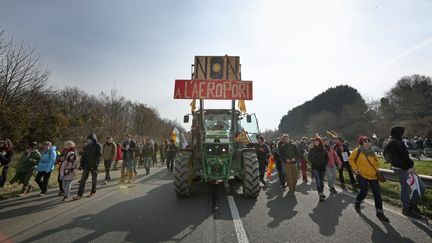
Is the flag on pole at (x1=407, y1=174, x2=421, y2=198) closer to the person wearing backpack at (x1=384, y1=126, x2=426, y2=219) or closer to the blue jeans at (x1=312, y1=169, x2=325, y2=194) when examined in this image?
the person wearing backpack at (x1=384, y1=126, x2=426, y2=219)

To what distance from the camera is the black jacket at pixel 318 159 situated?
792cm

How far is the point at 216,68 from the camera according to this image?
34.1 feet

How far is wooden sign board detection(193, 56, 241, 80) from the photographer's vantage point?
10367mm

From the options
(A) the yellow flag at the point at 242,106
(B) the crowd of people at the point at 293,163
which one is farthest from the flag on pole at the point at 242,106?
(B) the crowd of people at the point at 293,163

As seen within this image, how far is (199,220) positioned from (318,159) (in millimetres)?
4419

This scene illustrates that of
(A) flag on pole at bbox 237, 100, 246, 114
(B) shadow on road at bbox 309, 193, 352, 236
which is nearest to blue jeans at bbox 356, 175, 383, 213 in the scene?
(B) shadow on road at bbox 309, 193, 352, 236

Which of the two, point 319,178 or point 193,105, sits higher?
point 193,105

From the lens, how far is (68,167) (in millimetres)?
7676

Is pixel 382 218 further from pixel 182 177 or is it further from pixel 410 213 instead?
pixel 182 177

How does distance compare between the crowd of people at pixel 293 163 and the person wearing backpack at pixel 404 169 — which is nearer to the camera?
the person wearing backpack at pixel 404 169

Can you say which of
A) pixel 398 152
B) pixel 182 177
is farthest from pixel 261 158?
pixel 398 152

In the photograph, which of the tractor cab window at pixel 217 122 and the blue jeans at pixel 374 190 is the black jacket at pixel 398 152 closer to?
the blue jeans at pixel 374 190

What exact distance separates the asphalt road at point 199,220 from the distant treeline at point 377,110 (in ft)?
106

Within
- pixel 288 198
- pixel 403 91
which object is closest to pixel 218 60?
pixel 288 198
